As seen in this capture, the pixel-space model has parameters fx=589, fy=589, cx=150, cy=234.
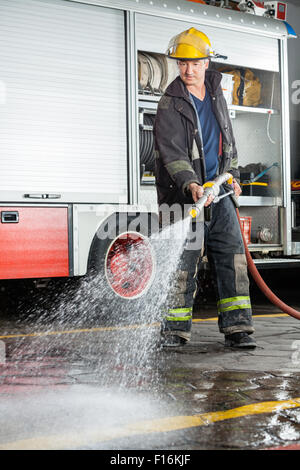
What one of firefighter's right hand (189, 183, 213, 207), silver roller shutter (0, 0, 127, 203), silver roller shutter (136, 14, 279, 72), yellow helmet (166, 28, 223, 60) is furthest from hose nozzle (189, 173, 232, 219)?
silver roller shutter (136, 14, 279, 72)

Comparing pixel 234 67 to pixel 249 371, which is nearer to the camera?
pixel 249 371

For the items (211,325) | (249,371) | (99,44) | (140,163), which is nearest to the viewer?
(249,371)

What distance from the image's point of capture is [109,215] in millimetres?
5445

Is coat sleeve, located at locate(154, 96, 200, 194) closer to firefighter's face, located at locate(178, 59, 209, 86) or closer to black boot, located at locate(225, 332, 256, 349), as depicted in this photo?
firefighter's face, located at locate(178, 59, 209, 86)

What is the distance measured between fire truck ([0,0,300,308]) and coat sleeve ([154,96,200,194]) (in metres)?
1.40

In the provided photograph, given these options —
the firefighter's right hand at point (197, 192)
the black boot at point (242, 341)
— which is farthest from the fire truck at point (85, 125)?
the black boot at point (242, 341)

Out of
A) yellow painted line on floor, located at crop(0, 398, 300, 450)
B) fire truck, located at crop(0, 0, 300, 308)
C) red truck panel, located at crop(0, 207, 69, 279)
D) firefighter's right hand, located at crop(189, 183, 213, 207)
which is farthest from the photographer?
fire truck, located at crop(0, 0, 300, 308)

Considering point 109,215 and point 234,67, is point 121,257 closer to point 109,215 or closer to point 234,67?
point 109,215

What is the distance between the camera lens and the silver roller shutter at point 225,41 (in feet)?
18.8

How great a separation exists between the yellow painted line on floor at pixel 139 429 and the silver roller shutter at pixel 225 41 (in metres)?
4.08

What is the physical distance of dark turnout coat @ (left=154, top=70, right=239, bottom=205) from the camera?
4055 mm

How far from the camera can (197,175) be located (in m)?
4.18
